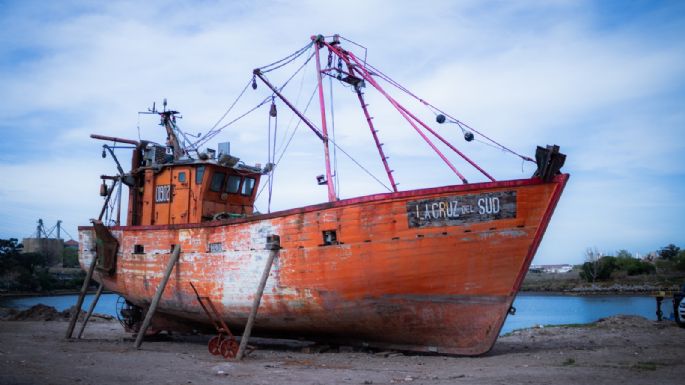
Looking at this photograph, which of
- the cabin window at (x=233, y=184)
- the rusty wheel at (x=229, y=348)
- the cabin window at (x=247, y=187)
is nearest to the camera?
the rusty wheel at (x=229, y=348)

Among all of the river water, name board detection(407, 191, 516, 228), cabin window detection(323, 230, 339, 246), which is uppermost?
name board detection(407, 191, 516, 228)

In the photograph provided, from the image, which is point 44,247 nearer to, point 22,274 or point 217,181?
point 22,274

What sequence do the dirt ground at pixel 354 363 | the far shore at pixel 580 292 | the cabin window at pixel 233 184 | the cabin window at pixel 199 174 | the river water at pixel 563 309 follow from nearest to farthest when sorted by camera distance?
the dirt ground at pixel 354 363 → the cabin window at pixel 199 174 → the cabin window at pixel 233 184 → the river water at pixel 563 309 → the far shore at pixel 580 292

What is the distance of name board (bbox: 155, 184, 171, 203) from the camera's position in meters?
15.9

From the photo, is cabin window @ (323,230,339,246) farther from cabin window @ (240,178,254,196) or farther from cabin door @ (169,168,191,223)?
cabin window @ (240,178,254,196)

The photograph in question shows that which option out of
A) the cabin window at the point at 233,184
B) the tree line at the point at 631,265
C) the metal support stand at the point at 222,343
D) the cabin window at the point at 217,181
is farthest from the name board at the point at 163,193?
the tree line at the point at 631,265

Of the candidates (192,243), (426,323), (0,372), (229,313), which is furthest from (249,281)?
(0,372)

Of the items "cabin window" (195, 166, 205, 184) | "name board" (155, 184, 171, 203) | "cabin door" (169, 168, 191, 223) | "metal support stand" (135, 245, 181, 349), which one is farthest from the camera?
"name board" (155, 184, 171, 203)

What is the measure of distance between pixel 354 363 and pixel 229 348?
3.07 meters

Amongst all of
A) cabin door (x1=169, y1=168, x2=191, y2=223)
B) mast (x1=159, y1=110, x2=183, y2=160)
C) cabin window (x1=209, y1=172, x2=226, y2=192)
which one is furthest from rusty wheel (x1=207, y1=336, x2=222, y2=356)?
mast (x1=159, y1=110, x2=183, y2=160)

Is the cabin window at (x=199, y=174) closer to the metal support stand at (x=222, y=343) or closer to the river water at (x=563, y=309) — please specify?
the metal support stand at (x=222, y=343)

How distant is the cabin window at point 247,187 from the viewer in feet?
54.7

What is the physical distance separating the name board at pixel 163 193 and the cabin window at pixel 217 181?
1.42m

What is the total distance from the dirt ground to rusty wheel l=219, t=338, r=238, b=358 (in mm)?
285
